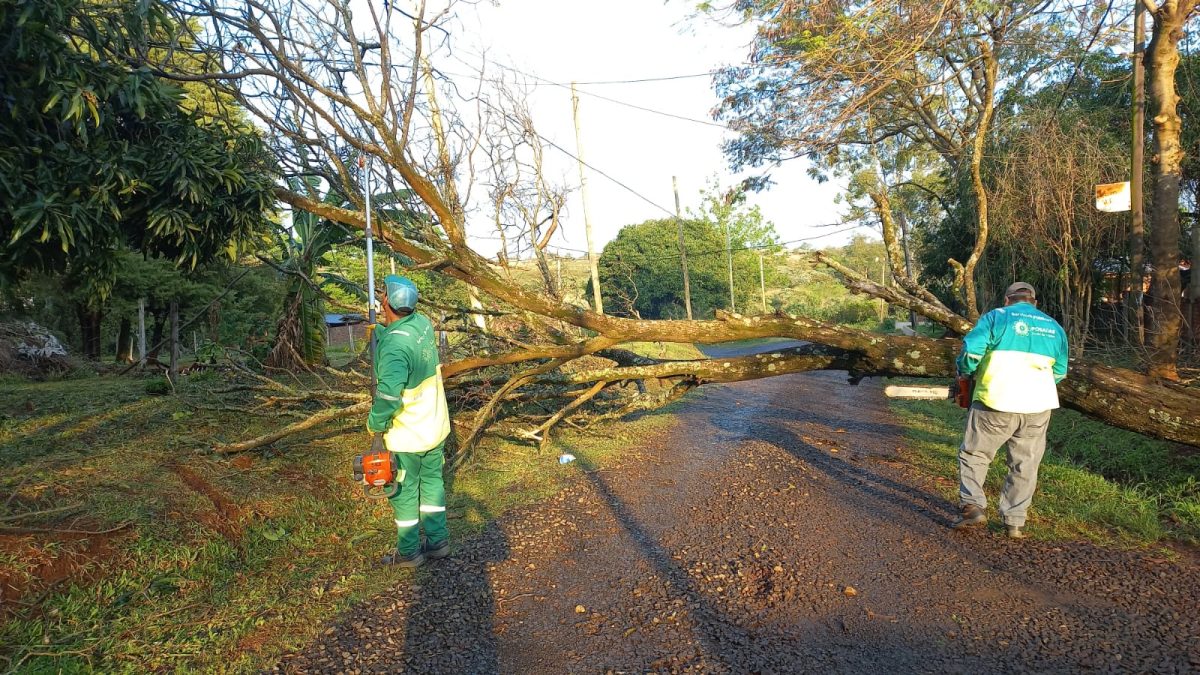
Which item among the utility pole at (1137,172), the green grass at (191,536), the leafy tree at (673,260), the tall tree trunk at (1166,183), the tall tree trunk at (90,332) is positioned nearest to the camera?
the green grass at (191,536)

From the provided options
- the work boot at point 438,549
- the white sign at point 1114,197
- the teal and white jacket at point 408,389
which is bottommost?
the work boot at point 438,549

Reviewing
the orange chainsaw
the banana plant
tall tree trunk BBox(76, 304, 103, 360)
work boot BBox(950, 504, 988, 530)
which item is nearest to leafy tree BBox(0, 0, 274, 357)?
the orange chainsaw

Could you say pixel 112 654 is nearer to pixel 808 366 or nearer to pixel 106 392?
pixel 808 366

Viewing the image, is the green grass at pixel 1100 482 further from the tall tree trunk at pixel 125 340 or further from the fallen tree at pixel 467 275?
the tall tree trunk at pixel 125 340

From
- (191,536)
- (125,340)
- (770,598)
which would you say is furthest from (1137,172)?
(125,340)

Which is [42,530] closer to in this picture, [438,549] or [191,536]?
[191,536]

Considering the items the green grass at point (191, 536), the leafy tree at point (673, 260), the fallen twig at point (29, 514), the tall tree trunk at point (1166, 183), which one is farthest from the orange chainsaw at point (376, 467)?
the leafy tree at point (673, 260)

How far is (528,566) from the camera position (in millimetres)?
4582

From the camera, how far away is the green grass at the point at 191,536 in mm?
3484

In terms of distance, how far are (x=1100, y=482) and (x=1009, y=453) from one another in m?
1.92

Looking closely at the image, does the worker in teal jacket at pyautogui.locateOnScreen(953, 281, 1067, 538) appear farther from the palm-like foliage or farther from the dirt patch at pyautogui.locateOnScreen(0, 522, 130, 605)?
the palm-like foliage

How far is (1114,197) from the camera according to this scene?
25.1ft

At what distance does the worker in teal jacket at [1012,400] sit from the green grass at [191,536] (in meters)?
3.51

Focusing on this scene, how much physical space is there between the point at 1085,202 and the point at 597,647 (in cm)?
1121
